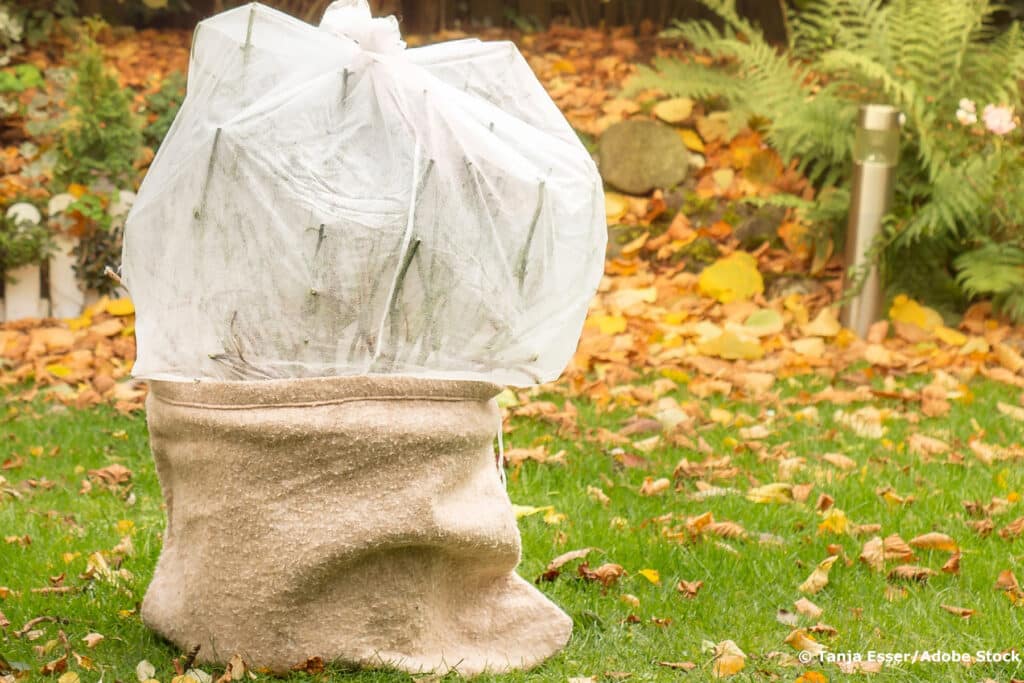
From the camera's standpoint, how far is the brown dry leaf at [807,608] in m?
2.75

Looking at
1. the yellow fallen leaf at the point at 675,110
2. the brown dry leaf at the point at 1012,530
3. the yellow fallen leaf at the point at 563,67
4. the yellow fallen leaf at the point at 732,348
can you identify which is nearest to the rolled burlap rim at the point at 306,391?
the brown dry leaf at the point at 1012,530

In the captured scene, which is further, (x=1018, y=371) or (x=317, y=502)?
(x=1018, y=371)

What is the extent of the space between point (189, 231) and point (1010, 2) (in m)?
6.34

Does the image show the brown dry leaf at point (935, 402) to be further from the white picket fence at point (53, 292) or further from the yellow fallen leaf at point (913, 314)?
the white picket fence at point (53, 292)

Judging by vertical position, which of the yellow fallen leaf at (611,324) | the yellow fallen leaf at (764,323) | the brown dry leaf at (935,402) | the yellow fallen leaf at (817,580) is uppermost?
the yellow fallen leaf at (817,580)

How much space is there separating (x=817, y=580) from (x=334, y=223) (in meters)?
1.53

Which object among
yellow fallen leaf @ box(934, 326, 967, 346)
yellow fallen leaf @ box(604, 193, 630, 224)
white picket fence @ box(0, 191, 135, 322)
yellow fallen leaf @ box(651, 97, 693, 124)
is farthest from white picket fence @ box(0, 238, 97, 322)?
yellow fallen leaf @ box(934, 326, 967, 346)

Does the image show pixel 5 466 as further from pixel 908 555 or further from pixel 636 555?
pixel 908 555

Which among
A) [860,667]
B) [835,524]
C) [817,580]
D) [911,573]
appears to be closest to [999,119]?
[835,524]

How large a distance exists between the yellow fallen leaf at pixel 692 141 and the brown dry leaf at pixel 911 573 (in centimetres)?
395

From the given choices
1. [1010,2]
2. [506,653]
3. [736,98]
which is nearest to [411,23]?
[736,98]

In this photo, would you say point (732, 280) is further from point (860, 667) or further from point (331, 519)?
point (331, 519)

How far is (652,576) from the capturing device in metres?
2.92

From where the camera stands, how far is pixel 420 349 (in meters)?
2.23
